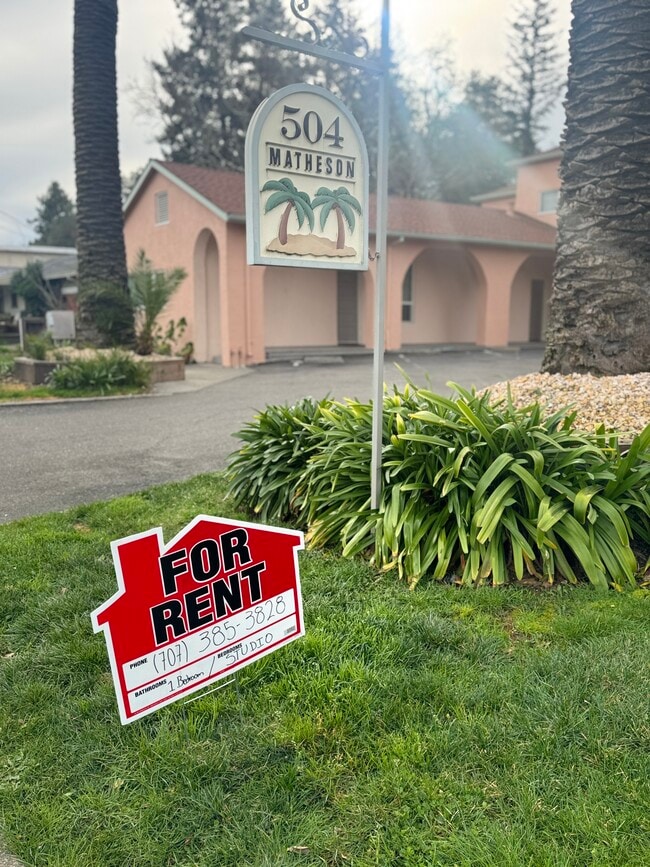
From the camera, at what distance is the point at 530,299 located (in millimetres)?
25266

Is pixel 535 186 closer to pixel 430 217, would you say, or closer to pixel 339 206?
pixel 430 217

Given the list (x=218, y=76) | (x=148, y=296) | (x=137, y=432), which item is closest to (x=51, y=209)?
(x=218, y=76)

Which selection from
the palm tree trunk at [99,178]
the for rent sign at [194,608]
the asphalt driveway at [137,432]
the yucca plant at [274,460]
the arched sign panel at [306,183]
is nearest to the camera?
the for rent sign at [194,608]

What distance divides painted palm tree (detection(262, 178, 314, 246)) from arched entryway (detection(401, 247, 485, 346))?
18666 mm

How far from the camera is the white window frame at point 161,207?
19688mm

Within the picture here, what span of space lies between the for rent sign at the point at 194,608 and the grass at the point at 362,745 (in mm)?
202

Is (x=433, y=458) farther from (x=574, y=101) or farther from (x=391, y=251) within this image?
(x=391, y=251)

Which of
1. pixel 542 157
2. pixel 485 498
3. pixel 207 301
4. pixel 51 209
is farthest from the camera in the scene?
pixel 51 209

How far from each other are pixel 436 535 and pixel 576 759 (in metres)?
1.72

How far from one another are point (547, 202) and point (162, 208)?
14074 mm

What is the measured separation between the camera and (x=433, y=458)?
4.28 metres

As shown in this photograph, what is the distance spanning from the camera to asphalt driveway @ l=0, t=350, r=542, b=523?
20.3ft

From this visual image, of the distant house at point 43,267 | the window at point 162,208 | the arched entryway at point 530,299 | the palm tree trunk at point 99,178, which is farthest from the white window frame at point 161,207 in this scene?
the arched entryway at point 530,299

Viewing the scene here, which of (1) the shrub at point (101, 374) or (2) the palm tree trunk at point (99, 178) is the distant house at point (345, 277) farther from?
(1) the shrub at point (101, 374)
